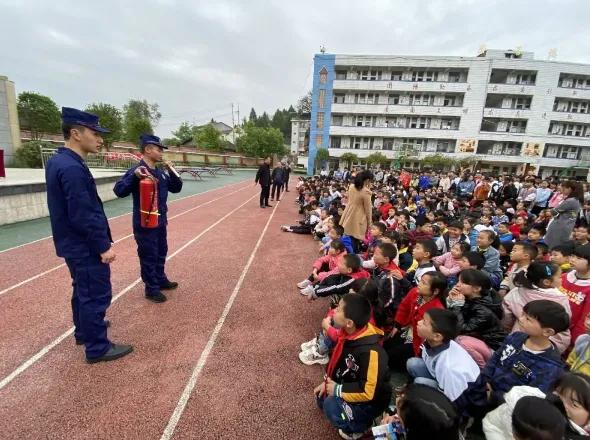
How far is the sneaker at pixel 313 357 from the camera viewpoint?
2961 mm

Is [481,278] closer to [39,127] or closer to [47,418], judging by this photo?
[47,418]

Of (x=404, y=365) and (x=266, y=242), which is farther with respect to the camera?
(x=266, y=242)

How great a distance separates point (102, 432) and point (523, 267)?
14.6 ft

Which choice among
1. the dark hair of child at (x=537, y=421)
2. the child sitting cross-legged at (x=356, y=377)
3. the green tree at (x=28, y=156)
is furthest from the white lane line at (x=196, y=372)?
the green tree at (x=28, y=156)

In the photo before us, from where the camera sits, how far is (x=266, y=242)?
7.12 meters

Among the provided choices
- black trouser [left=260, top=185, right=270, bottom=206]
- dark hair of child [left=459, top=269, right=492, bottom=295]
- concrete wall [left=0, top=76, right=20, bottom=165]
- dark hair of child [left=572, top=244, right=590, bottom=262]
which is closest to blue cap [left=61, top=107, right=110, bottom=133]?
dark hair of child [left=459, top=269, right=492, bottom=295]

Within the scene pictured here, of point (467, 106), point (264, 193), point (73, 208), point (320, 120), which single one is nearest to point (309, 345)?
point (73, 208)

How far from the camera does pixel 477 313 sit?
2615 mm

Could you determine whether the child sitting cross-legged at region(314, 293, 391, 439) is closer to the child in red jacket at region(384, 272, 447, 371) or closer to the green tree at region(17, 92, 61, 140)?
the child in red jacket at region(384, 272, 447, 371)

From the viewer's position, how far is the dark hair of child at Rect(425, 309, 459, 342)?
76.9 inches

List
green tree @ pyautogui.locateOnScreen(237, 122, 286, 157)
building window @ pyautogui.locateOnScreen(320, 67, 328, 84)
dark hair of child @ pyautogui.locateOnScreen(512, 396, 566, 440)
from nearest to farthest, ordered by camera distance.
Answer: dark hair of child @ pyautogui.locateOnScreen(512, 396, 566, 440) < building window @ pyautogui.locateOnScreen(320, 67, 328, 84) < green tree @ pyautogui.locateOnScreen(237, 122, 286, 157)

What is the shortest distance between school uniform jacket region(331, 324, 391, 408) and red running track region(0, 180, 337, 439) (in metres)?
0.52

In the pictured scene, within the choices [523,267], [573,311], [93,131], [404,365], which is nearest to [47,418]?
[93,131]

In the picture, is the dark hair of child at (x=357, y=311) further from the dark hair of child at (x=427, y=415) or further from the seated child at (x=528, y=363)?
the seated child at (x=528, y=363)
